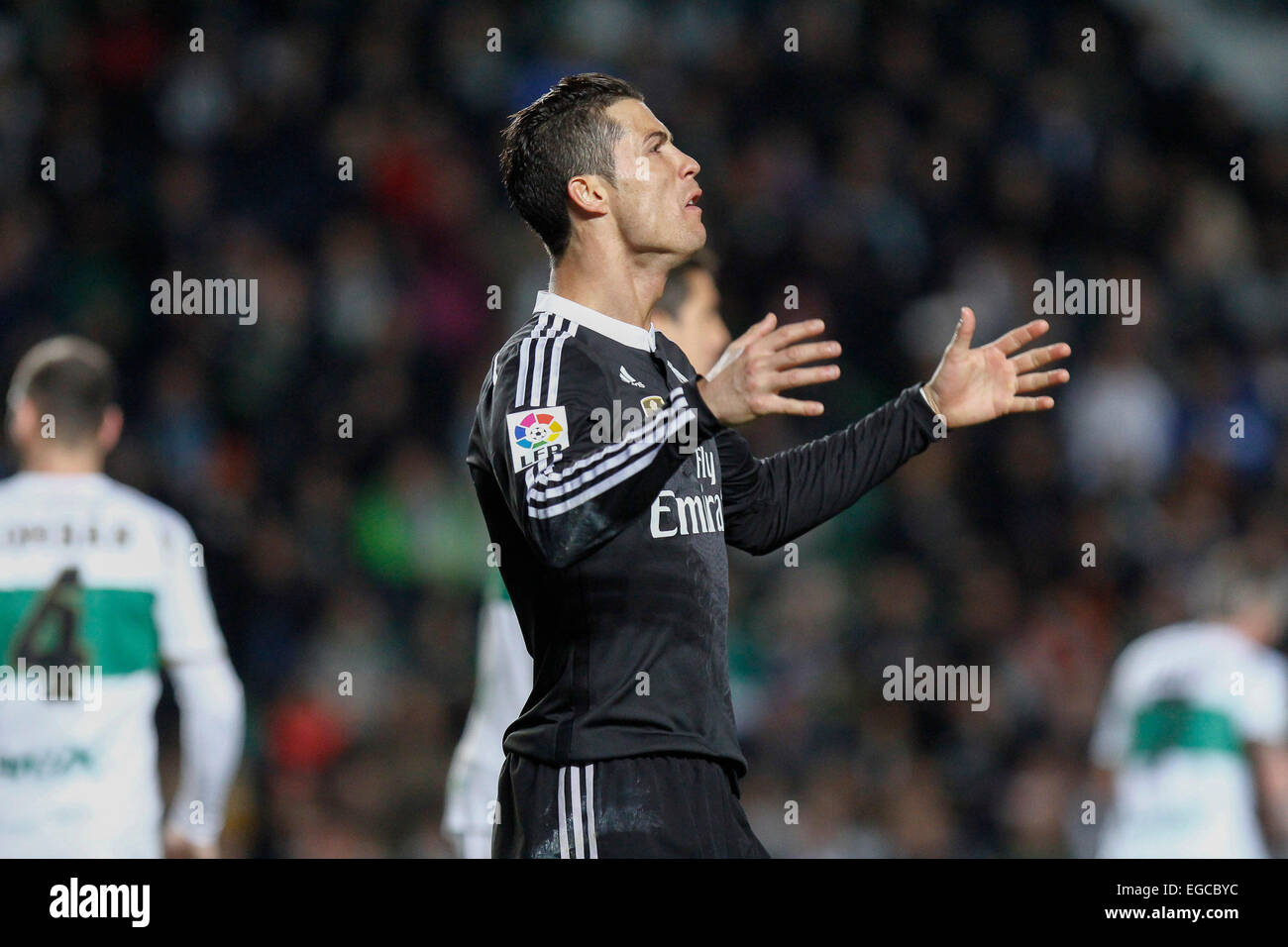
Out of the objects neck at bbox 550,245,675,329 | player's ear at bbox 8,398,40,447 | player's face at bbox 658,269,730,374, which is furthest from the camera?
player's ear at bbox 8,398,40,447

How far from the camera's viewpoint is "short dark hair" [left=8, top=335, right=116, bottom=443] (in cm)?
469

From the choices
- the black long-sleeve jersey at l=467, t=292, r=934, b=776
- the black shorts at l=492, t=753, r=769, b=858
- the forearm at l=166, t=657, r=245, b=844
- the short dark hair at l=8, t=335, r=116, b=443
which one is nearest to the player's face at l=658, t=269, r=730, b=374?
the black long-sleeve jersey at l=467, t=292, r=934, b=776

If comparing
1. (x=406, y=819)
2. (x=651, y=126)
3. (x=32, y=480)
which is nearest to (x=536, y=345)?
(x=651, y=126)

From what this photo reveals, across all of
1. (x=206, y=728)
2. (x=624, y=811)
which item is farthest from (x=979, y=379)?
(x=206, y=728)

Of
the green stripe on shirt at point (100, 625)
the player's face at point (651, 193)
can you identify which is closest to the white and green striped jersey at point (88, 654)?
the green stripe on shirt at point (100, 625)

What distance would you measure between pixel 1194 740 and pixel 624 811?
336cm

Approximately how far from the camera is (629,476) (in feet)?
8.36

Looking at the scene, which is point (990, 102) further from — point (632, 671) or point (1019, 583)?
point (632, 671)

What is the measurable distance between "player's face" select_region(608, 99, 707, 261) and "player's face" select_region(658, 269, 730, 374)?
3.17 feet

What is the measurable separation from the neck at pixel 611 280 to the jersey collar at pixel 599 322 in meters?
0.03

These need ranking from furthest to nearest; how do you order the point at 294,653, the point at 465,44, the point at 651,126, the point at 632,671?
the point at 465,44 < the point at 294,653 < the point at 651,126 < the point at 632,671

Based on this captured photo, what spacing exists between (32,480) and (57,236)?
3816 millimetres

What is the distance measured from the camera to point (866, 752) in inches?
263

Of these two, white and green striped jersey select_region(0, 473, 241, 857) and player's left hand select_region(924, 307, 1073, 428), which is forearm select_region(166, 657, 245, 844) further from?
player's left hand select_region(924, 307, 1073, 428)
